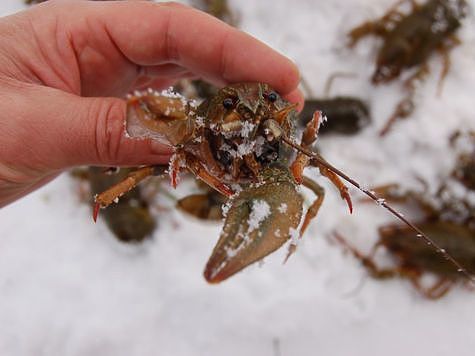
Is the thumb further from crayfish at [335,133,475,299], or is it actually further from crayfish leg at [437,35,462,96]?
crayfish leg at [437,35,462,96]

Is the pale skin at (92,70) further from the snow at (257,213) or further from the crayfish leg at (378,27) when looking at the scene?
the crayfish leg at (378,27)

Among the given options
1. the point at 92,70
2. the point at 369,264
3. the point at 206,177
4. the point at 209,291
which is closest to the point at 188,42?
the point at 92,70

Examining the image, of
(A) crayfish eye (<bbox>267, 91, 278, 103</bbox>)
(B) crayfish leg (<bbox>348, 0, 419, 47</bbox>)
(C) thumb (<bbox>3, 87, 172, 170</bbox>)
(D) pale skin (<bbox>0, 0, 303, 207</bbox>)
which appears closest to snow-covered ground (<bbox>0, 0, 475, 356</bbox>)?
(B) crayfish leg (<bbox>348, 0, 419, 47</bbox>)

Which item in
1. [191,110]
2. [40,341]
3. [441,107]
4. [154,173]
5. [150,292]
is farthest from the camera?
[441,107]

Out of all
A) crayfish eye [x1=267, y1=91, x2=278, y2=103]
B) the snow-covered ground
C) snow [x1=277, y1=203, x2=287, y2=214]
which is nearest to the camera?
snow [x1=277, y1=203, x2=287, y2=214]

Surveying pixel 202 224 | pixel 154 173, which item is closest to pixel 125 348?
pixel 202 224

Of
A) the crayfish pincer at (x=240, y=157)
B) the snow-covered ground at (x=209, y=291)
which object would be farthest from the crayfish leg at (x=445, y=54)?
the crayfish pincer at (x=240, y=157)

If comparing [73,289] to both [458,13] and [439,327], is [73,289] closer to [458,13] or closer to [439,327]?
[439,327]

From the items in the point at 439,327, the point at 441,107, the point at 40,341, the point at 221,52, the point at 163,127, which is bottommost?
the point at 40,341
